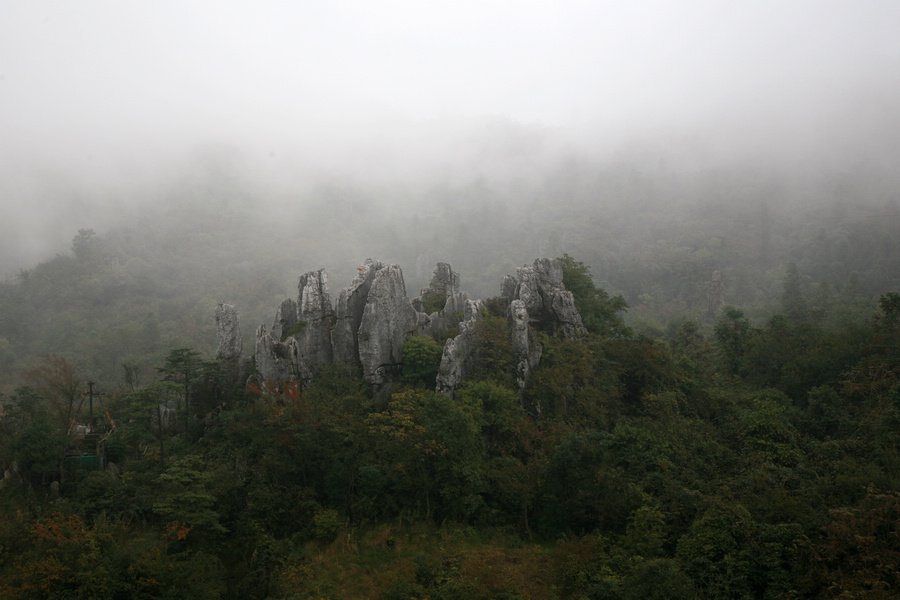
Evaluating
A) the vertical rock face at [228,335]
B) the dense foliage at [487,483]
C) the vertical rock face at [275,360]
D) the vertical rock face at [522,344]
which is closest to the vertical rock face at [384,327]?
the dense foliage at [487,483]

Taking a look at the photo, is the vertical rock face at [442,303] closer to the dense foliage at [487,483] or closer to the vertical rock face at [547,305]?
the dense foliage at [487,483]

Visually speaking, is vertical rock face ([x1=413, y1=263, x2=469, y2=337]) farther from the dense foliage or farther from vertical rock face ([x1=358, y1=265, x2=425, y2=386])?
the dense foliage

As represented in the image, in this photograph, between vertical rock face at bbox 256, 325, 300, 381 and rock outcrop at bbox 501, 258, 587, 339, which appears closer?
vertical rock face at bbox 256, 325, 300, 381

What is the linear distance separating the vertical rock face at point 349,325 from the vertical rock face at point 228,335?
569 centimetres

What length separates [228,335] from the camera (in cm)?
2584

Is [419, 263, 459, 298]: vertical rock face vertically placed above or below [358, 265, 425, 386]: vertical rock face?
above

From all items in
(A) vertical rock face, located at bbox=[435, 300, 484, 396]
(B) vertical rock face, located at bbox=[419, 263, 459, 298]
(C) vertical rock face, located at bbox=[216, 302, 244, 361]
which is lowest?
(A) vertical rock face, located at bbox=[435, 300, 484, 396]

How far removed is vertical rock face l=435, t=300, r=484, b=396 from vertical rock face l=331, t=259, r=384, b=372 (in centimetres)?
472

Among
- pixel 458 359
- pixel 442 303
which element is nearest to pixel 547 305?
pixel 442 303

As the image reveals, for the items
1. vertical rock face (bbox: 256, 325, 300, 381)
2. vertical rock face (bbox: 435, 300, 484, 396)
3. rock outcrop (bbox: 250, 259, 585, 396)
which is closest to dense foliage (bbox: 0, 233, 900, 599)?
vertical rock face (bbox: 435, 300, 484, 396)

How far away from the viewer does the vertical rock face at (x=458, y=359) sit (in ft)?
73.5

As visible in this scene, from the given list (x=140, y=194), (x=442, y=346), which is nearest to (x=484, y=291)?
(x=442, y=346)

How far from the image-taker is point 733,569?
12.5 meters

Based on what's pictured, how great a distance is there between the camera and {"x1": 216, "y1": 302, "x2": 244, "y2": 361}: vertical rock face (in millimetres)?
25719
